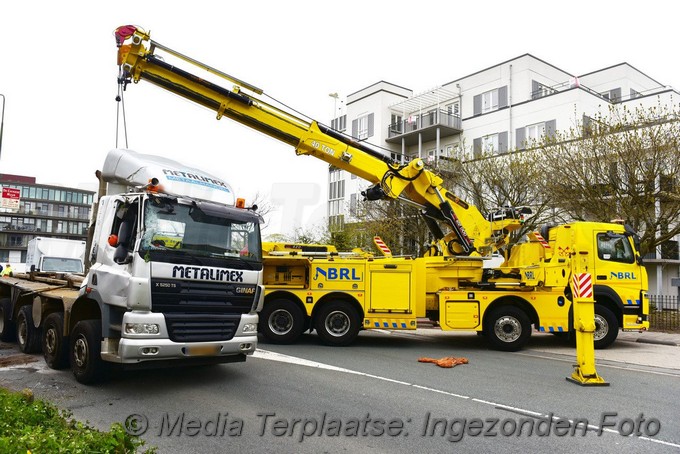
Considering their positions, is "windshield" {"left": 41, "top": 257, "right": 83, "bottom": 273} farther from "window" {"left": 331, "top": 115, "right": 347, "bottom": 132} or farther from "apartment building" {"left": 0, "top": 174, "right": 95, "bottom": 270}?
"apartment building" {"left": 0, "top": 174, "right": 95, "bottom": 270}

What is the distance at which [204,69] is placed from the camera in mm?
11039

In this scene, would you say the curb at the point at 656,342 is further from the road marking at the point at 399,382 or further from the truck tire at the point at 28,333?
the truck tire at the point at 28,333

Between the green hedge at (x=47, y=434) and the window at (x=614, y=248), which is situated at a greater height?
the window at (x=614, y=248)

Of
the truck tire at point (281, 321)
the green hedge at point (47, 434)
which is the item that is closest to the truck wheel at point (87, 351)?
the green hedge at point (47, 434)

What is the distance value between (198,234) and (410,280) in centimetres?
576

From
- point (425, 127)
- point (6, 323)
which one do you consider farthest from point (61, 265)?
point (425, 127)

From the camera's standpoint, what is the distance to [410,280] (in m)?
11.5

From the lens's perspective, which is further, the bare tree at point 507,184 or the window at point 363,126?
the window at point 363,126

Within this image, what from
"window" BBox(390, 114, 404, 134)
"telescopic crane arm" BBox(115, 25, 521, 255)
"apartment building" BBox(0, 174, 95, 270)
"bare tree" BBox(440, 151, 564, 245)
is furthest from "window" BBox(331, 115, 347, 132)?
"apartment building" BBox(0, 174, 95, 270)

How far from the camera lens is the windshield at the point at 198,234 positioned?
678 centimetres

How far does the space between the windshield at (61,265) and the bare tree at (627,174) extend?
20530 millimetres

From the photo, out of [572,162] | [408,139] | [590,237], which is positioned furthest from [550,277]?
[408,139]

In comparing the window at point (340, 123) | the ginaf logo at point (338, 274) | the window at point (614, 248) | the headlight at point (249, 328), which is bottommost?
the headlight at point (249, 328)

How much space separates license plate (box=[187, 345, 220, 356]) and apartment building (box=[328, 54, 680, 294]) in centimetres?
1977
